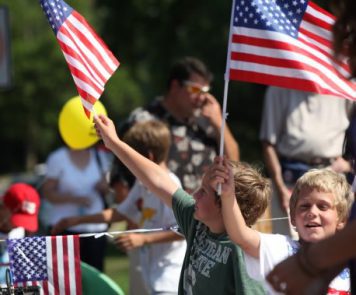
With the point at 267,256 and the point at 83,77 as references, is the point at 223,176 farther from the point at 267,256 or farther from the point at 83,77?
the point at 83,77

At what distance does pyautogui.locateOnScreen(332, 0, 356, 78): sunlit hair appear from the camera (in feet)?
9.15

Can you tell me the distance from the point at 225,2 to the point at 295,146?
14461 mm

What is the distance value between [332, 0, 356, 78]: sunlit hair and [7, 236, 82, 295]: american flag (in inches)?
95.9

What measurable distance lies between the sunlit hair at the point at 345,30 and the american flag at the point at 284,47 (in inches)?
53.2

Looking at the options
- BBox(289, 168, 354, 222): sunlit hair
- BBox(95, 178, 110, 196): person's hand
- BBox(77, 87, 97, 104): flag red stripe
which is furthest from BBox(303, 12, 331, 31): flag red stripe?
BBox(95, 178, 110, 196): person's hand

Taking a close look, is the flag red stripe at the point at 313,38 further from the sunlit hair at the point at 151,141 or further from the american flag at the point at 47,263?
the american flag at the point at 47,263

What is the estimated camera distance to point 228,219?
3.84 metres

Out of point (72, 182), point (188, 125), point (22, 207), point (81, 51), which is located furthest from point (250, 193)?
point (72, 182)

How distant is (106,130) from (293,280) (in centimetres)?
188

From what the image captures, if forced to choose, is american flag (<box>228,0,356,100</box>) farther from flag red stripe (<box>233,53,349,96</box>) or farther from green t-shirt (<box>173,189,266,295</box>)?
green t-shirt (<box>173,189,266,295</box>)

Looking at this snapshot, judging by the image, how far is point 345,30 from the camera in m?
2.83

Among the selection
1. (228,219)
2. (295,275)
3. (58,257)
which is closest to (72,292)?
(58,257)

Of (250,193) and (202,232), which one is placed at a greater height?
(250,193)

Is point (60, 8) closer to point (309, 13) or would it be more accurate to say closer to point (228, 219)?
point (309, 13)
